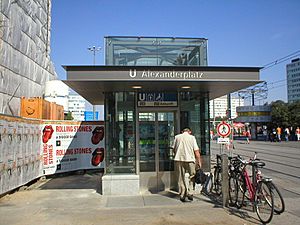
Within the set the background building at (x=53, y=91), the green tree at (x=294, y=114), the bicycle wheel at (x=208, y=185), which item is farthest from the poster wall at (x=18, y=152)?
the green tree at (x=294, y=114)

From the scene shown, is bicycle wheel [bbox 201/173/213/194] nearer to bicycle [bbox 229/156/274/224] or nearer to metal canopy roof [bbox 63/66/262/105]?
bicycle [bbox 229/156/274/224]

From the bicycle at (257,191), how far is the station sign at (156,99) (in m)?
2.89

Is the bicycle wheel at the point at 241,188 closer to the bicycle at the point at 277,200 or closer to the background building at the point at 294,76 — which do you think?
the bicycle at the point at 277,200

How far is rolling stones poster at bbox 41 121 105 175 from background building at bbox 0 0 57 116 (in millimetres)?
4493

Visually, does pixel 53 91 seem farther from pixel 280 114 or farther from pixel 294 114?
pixel 294 114

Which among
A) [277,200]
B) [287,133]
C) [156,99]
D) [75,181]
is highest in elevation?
[156,99]

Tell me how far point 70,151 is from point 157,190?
481 centimetres

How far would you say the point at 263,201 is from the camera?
224 inches

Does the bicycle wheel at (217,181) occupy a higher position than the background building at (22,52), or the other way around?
the background building at (22,52)

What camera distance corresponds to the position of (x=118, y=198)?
752cm

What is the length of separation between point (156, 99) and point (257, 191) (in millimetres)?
3941

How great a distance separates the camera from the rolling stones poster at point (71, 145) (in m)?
10.7

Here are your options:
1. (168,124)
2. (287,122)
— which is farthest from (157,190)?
(287,122)

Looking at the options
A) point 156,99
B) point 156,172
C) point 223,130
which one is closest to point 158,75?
point 156,99
